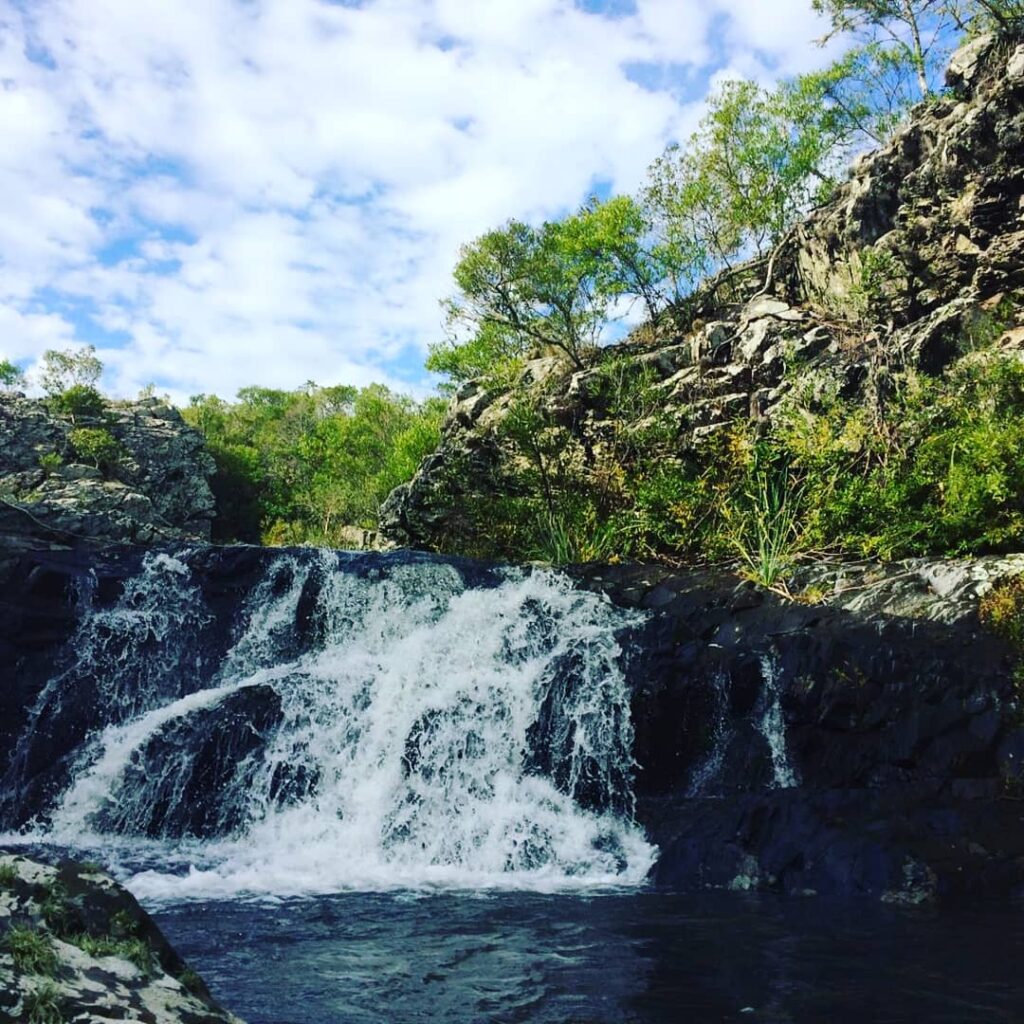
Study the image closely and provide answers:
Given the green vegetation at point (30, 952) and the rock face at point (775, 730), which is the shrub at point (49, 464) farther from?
the green vegetation at point (30, 952)

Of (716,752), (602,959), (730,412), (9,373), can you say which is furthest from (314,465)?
(602,959)

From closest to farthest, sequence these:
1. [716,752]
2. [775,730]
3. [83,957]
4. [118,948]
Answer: [83,957] < [118,948] < [775,730] < [716,752]

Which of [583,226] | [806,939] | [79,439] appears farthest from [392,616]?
[79,439]

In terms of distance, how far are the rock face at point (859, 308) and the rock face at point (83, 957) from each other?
18.0 meters

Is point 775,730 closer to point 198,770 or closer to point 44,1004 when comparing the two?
point 198,770

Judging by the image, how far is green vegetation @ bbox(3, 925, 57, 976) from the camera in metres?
2.93

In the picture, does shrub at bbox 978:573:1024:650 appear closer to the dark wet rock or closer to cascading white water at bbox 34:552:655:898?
cascading white water at bbox 34:552:655:898

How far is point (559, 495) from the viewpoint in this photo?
21703 mm

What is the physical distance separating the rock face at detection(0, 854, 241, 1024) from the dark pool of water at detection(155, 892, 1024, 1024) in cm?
230

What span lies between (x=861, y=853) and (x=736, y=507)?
413 inches

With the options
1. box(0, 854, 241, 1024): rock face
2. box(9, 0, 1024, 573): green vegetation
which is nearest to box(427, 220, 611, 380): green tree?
box(9, 0, 1024, 573): green vegetation

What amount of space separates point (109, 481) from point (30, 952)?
3586cm

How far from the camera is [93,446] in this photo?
3559 centimetres

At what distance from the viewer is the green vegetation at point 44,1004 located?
8.97 feet
